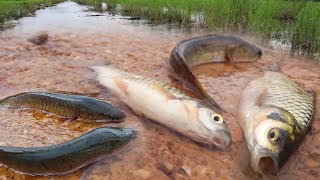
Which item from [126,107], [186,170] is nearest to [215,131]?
[186,170]

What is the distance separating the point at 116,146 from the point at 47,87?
5.69ft

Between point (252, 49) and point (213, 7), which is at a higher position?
point (213, 7)

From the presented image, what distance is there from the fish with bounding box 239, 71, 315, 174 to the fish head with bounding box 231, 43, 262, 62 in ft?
6.24

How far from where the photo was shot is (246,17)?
812 centimetres

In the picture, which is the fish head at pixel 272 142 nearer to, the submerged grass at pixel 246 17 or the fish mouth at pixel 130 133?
the fish mouth at pixel 130 133

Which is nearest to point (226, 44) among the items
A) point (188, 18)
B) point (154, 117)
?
point (154, 117)

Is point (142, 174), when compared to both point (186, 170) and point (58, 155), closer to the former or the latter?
point (186, 170)

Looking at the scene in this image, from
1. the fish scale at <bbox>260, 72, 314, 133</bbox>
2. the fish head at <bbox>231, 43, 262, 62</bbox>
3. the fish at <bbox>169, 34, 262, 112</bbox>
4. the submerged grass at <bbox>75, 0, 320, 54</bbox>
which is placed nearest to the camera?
the fish scale at <bbox>260, 72, 314, 133</bbox>

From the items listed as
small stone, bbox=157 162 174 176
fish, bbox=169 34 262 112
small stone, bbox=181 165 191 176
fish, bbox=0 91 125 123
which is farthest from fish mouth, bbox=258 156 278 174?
fish, bbox=169 34 262 112

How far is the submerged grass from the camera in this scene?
688cm

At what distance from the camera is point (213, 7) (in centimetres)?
865

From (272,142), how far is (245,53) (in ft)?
11.3

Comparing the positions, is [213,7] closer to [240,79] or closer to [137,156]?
[240,79]

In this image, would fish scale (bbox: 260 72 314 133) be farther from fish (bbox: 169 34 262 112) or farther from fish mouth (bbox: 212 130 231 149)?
fish (bbox: 169 34 262 112)
